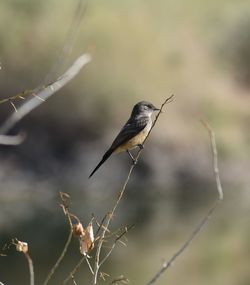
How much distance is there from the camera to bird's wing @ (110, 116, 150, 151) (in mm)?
9273

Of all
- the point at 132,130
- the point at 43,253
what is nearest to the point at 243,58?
the point at 43,253

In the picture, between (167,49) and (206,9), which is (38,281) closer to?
(167,49)

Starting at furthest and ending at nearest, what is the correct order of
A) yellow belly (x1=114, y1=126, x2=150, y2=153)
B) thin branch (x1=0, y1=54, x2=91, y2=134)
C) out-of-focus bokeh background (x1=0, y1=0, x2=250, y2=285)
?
out-of-focus bokeh background (x1=0, y1=0, x2=250, y2=285) → yellow belly (x1=114, y1=126, x2=150, y2=153) → thin branch (x1=0, y1=54, x2=91, y2=134)

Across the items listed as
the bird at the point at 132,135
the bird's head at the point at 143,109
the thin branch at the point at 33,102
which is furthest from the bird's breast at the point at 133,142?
the thin branch at the point at 33,102

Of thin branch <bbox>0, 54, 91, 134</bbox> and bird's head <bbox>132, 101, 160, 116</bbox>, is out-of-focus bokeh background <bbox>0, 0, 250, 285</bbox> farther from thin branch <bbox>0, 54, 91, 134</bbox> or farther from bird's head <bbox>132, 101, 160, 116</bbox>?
thin branch <bbox>0, 54, 91, 134</bbox>

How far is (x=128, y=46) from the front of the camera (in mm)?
30500

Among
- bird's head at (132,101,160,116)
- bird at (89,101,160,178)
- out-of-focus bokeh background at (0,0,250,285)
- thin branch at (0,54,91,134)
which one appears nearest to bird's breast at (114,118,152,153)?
bird at (89,101,160,178)

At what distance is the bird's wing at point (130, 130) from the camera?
927 centimetres

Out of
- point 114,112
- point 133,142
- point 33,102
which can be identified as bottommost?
point 114,112

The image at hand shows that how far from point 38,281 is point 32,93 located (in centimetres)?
1305

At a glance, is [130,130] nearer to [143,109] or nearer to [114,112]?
[143,109]

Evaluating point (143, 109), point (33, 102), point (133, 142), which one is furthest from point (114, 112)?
point (33, 102)

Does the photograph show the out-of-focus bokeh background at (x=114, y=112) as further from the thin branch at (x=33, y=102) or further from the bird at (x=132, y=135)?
→ the thin branch at (x=33, y=102)

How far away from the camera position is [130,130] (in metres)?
9.36
